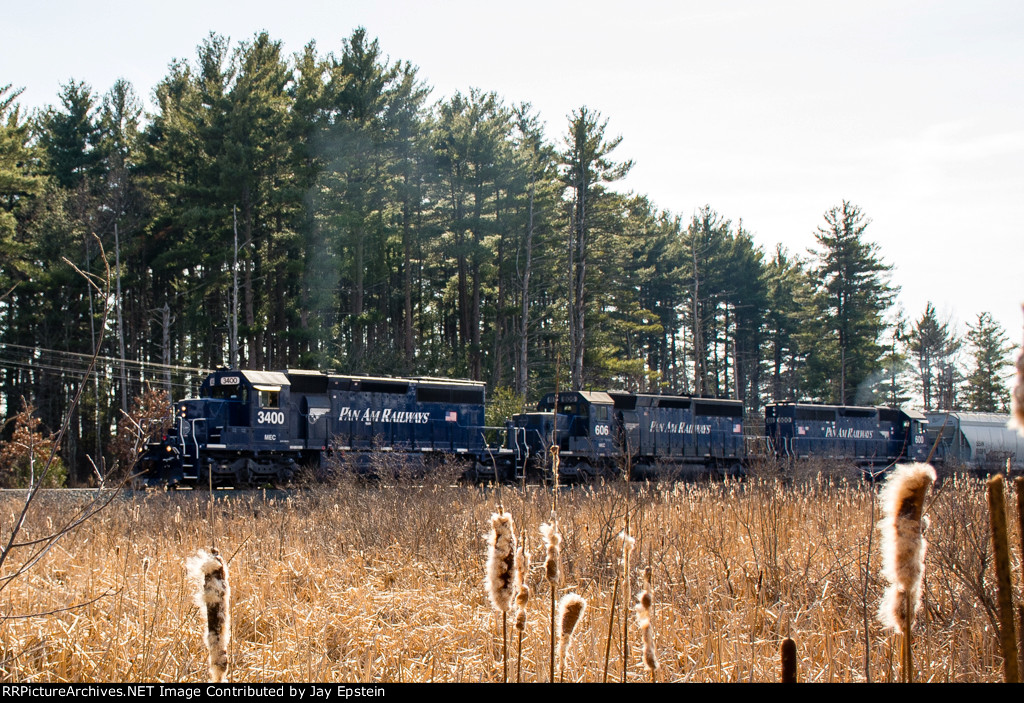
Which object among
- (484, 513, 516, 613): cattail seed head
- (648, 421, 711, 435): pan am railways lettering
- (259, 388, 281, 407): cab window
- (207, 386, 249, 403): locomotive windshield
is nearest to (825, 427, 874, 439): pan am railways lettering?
(648, 421, 711, 435): pan am railways lettering

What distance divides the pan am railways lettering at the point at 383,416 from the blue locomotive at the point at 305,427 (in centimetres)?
3

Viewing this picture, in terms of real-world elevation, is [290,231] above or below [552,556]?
above

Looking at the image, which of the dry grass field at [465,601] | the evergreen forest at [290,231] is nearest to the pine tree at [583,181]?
the evergreen forest at [290,231]

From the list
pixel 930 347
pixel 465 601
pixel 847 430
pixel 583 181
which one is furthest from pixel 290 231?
pixel 930 347

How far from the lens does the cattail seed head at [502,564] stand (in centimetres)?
187

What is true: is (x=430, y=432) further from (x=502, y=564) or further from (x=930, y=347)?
(x=930, y=347)

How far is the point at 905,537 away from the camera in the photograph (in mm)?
1417

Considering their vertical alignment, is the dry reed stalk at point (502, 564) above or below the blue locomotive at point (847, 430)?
above

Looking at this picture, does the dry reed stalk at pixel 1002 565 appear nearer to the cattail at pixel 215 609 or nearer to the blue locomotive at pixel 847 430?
the cattail at pixel 215 609

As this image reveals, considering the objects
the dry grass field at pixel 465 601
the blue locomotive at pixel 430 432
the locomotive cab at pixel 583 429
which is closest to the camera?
the dry grass field at pixel 465 601

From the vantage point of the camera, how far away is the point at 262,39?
42844 millimetres

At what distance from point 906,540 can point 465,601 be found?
18.2ft

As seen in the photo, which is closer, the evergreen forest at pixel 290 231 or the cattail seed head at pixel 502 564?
the cattail seed head at pixel 502 564

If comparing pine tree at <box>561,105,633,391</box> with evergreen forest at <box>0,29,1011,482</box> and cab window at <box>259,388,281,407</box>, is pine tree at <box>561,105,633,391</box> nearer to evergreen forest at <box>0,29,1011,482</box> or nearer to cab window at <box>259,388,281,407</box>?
evergreen forest at <box>0,29,1011,482</box>
